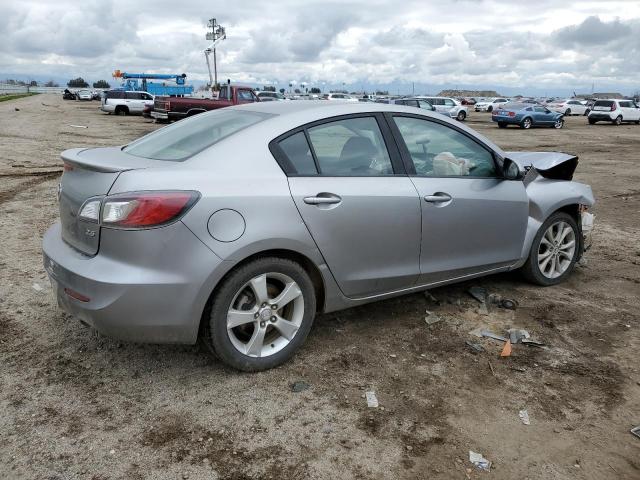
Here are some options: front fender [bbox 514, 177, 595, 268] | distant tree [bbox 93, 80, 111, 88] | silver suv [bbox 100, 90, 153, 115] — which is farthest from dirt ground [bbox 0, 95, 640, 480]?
distant tree [bbox 93, 80, 111, 88]

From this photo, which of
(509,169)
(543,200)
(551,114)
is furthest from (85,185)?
(551,114)

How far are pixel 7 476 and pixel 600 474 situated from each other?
2694 millimetres

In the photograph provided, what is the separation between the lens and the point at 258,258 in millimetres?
3316

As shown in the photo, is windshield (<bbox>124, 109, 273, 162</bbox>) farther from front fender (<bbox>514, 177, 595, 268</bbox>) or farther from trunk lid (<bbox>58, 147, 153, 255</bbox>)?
front fender (<bbox>514, 177, 595, 268</bbox>)

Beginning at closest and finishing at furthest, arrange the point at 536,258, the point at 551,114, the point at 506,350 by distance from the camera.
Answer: the point at 506,350 < the point at 536,258 < the point at 551,114

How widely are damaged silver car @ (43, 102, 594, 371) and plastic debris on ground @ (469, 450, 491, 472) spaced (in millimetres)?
1260

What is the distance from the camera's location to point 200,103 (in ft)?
76.9

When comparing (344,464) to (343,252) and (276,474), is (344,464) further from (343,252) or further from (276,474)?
(343,252)

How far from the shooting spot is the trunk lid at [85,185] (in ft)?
10.4

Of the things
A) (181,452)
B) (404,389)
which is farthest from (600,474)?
(181,452)

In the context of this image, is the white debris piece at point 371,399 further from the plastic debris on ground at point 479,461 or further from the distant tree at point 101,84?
the distant tree at point 101,84

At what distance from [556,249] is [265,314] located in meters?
2.93

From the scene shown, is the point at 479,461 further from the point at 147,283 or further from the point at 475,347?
the point at 147,283

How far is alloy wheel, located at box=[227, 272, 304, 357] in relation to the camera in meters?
3.35
